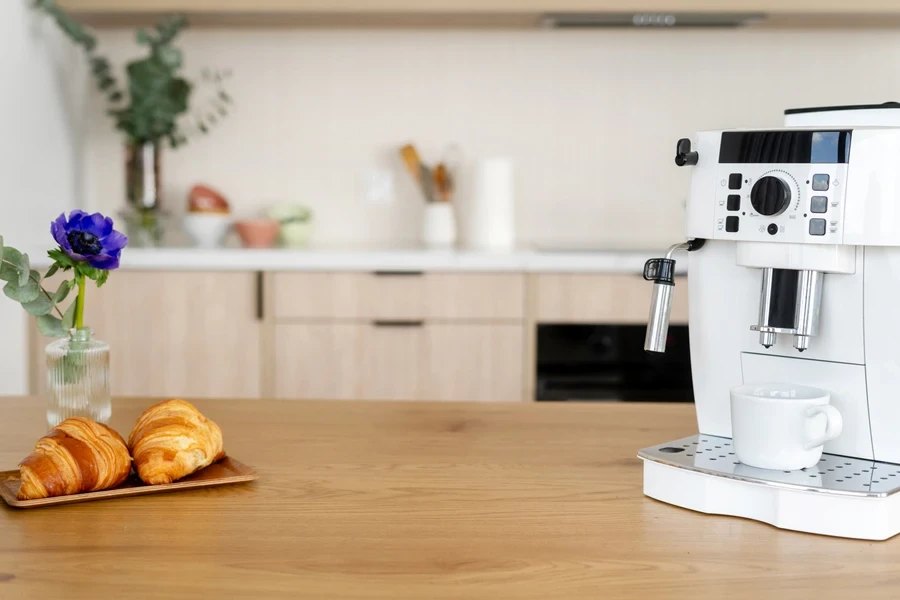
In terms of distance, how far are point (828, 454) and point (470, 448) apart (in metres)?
0.37

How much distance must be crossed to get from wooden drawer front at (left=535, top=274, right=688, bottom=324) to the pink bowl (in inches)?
32.8

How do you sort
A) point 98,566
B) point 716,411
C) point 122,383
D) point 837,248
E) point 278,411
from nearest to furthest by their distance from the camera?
point 98,566
point 837,248
point 716,411
point 278,411
point 122,383

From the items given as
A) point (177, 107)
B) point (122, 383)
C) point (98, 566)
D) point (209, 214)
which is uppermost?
point (177, 107)

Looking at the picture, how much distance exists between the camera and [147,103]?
2953 mm

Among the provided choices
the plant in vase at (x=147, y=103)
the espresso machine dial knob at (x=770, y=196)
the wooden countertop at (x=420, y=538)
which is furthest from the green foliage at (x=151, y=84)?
the espresso machine dial knob at (x=770, y=196)

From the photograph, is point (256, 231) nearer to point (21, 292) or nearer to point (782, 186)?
point (21, 292)

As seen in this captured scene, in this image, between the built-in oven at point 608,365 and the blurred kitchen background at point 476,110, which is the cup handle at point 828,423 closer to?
the built-in oven at point 608,365

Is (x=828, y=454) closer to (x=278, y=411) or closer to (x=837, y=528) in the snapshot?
(x=837, y=528)

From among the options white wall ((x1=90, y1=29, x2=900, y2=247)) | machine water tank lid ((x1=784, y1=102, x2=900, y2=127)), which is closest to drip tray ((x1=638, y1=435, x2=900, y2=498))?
machine water tank lid ((x1=784, y1=102, x2=900, y2=127))

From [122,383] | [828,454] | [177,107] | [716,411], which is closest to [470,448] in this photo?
[716,411]

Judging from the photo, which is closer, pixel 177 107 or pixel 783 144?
pixel 783 144

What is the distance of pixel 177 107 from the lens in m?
3.01

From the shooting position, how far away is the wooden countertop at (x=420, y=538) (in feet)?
2.35

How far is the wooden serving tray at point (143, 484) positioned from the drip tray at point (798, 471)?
1.27 ft
